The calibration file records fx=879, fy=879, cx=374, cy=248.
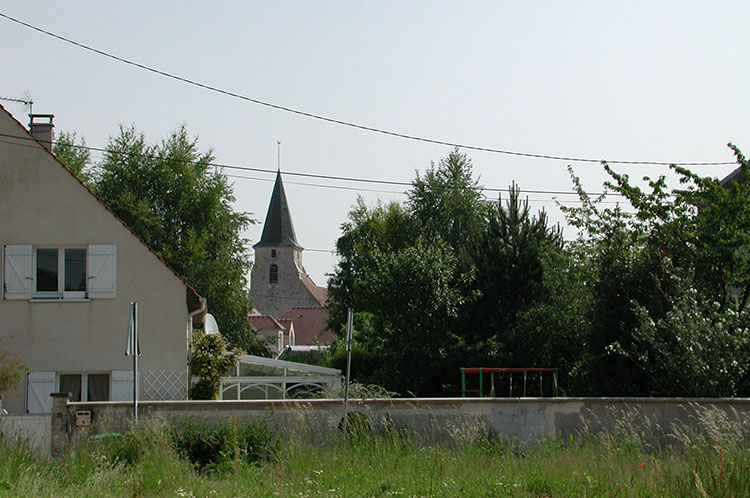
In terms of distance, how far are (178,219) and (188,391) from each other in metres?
22.3

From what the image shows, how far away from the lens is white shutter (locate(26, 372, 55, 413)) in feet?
63.4

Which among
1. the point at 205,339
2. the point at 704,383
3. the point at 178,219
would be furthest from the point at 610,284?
the point at 178,219

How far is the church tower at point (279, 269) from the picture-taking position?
111 meters

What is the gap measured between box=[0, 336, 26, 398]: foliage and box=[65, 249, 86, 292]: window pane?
6.73 ft

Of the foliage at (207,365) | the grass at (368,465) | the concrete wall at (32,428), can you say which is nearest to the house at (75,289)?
the foliage at (207,365)

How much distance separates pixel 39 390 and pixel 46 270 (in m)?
2.74

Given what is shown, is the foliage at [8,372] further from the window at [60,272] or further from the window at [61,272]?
the window at [61,272]

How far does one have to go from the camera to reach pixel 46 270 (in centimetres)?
2022

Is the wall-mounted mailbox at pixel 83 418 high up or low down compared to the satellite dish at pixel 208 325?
down

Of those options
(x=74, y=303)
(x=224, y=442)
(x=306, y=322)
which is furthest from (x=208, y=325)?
(x=306, y=322)

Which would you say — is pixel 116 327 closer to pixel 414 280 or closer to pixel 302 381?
pixel 302 381

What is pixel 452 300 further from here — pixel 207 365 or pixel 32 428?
pixel 32 428

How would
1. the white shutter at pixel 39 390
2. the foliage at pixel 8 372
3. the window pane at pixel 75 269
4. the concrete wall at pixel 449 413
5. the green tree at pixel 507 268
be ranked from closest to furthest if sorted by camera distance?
the concrete wall at pixel 449 413
the foliage at pixel 8 372
the white shutter at pixel 39 390
the window pane at pixel 75 269
the green tree at pixel 507 268

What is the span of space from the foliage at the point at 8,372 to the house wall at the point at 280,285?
92.3 meters
